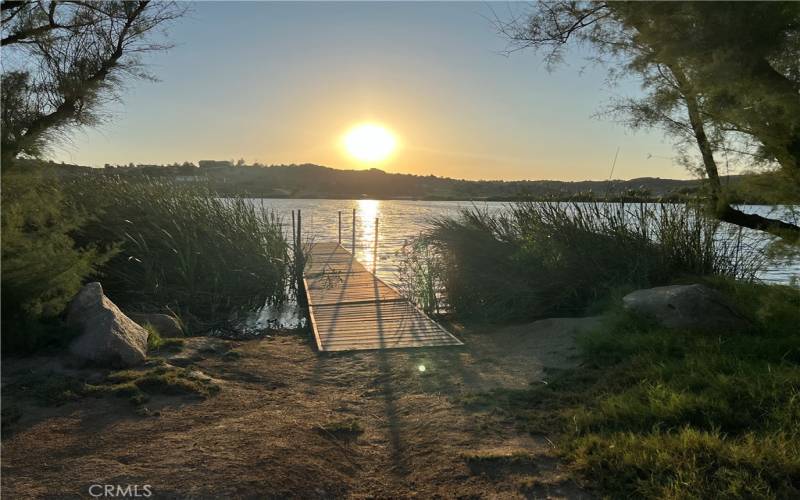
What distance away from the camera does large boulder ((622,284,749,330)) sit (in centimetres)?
673

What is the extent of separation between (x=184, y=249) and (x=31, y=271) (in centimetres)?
578

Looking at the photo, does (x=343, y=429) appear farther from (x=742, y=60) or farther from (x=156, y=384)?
(x=742, y=60)

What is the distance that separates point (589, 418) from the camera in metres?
4.43

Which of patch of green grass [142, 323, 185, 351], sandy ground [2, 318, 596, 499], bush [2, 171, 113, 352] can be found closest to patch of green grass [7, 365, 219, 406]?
sandy ground [2, 318, 596, 499]

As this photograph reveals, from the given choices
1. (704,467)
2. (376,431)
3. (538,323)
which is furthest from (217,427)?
(538,323)

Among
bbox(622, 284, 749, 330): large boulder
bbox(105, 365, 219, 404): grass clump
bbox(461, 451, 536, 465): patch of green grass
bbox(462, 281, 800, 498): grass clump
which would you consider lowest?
bbox(105, 365, 219, 404): grass clump

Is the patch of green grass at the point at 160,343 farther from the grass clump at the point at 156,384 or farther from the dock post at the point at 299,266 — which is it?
the dock post at the point at 299,266

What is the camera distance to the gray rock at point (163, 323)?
28.3 ft

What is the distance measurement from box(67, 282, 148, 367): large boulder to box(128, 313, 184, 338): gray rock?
167 centimetres

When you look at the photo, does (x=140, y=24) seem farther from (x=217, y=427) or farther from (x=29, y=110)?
(x=217, y=427)

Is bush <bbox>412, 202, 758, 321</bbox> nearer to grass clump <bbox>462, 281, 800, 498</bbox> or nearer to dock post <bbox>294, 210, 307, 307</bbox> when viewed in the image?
grass clump <bbox>462, 281, 800, 498</bbox>

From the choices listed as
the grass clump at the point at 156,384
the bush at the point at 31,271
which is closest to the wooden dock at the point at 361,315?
the grass clump at the point at 156,384

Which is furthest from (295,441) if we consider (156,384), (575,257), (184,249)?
(184,249)

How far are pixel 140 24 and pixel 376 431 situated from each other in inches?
371
